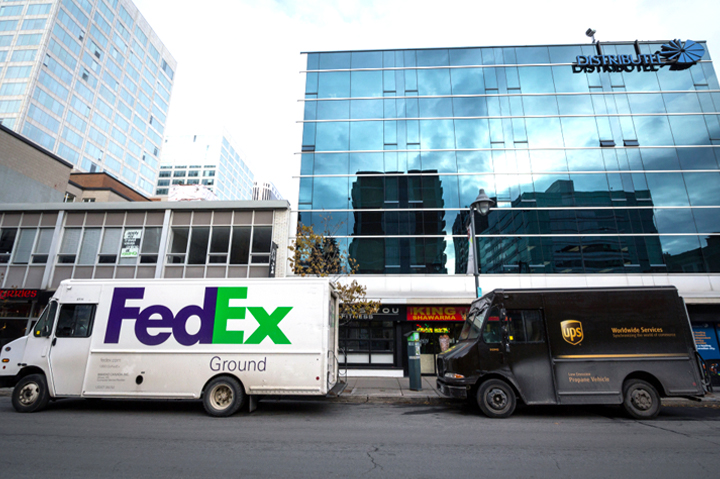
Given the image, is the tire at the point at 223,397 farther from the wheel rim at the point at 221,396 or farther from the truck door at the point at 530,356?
the truck door at the point at 530,356

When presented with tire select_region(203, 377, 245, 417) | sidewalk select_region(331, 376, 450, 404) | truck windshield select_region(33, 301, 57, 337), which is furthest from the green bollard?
truck windshield select_region(33, 301, 57, 337)

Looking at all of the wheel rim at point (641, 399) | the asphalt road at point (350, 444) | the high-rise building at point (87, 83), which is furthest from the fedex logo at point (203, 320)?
the high-rise building at point (87, 83)

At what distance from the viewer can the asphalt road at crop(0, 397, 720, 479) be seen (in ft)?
14.9

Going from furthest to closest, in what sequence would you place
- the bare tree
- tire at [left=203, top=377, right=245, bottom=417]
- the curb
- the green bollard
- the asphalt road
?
the bare tree, the green bollard, the curb, tire at [left=203, top=377, right=245, bottom=417], the asphalt road

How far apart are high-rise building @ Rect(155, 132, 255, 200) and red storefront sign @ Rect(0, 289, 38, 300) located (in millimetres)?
87055

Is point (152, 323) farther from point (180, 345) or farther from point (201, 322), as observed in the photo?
point (201, 322)

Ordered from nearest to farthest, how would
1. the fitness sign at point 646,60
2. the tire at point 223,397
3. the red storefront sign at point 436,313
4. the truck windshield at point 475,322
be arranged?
the tire at point 223,397, the truck windshield at point 475,322, the red storefront sign at point 436,313, the fitness sign at point 646,60

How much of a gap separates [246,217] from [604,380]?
15.2m

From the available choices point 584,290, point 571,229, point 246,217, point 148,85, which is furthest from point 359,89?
point 148,85

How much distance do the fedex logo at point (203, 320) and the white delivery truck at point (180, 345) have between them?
0.08 feet

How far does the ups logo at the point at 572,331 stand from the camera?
Answer: 8242 millimetres

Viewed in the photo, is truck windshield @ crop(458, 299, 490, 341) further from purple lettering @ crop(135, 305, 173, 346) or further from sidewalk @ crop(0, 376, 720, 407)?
purple lettering @ crop(135, 305, 173, 346)

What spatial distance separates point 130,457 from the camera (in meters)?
4.93

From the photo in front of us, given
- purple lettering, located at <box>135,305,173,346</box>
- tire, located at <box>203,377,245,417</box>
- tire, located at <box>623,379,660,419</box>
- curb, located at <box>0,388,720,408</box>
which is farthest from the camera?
curb, located at <box>0,388,720,408</box>
